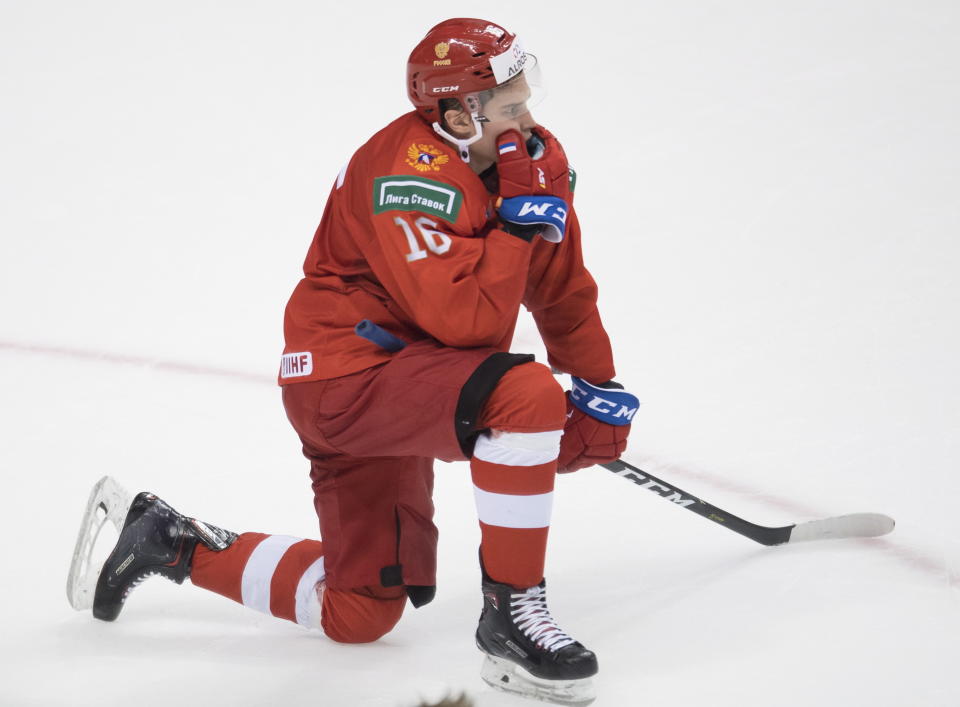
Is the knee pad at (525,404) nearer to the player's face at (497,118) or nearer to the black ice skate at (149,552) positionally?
the player's face at (497,118)

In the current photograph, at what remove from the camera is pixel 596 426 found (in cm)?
205

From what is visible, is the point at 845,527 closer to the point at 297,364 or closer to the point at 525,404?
the point at 525,404

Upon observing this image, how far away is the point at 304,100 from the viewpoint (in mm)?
4797

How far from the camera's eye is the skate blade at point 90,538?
2.14m

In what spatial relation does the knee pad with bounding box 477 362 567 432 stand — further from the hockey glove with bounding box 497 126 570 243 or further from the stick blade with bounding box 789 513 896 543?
the stick blade with bounding box 789 513 896 543

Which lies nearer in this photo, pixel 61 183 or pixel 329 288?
pixel 329 288

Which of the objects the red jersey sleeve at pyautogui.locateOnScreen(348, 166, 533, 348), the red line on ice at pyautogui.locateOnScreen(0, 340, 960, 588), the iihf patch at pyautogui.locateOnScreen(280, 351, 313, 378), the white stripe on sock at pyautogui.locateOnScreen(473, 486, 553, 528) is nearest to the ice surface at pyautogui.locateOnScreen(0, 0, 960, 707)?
the red line on ice at pyautogui.locateOnScreen(0, 340, 960, 588)

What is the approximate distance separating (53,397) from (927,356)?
8.16ft

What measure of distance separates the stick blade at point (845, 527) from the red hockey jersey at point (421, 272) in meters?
0.56

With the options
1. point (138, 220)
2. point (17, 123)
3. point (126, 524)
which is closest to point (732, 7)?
point (138, 220)

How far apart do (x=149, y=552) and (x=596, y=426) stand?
2.96 ft

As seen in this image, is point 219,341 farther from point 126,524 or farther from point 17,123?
point 17,123

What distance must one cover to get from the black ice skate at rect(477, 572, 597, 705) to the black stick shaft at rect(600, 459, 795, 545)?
472 millimetres

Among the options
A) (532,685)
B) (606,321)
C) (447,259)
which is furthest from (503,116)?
(606,321)
